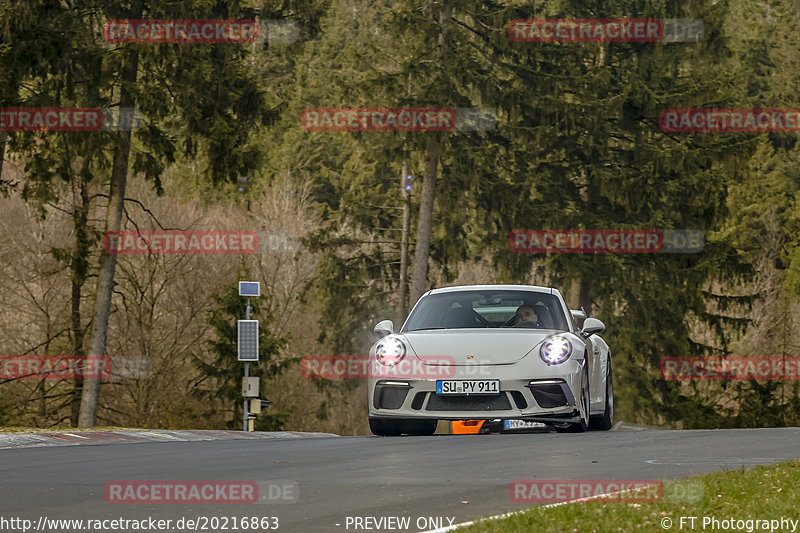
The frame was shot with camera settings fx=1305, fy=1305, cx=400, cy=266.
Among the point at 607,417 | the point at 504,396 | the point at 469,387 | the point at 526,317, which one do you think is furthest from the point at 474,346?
the point at 607,417

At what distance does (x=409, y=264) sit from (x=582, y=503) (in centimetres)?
4359

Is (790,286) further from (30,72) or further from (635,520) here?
(635,520)

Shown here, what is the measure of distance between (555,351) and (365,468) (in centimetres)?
395

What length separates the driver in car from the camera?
14367 millimetres

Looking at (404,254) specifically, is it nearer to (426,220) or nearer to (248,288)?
(426,220)

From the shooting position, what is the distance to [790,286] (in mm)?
65688

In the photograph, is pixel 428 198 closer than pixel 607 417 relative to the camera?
No

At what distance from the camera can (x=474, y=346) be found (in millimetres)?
13211

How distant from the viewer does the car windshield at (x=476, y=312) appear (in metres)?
14.4

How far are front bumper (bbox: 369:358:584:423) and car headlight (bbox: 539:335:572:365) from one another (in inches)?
2.5

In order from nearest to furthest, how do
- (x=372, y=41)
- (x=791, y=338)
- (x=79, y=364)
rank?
(x=79, y=364), (x=372, y=41), (x=791, y=338)

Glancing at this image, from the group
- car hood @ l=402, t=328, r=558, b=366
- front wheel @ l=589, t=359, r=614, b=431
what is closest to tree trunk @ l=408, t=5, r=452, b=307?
front wheel @ l=589, t=359, r=614, b=431

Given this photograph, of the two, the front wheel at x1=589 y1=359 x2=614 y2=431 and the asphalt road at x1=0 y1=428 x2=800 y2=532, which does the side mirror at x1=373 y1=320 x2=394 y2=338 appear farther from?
the front wheel at x1=589 y1=359 x2=614 y2=431

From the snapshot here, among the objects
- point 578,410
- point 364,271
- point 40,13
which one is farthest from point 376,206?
point 578,410
